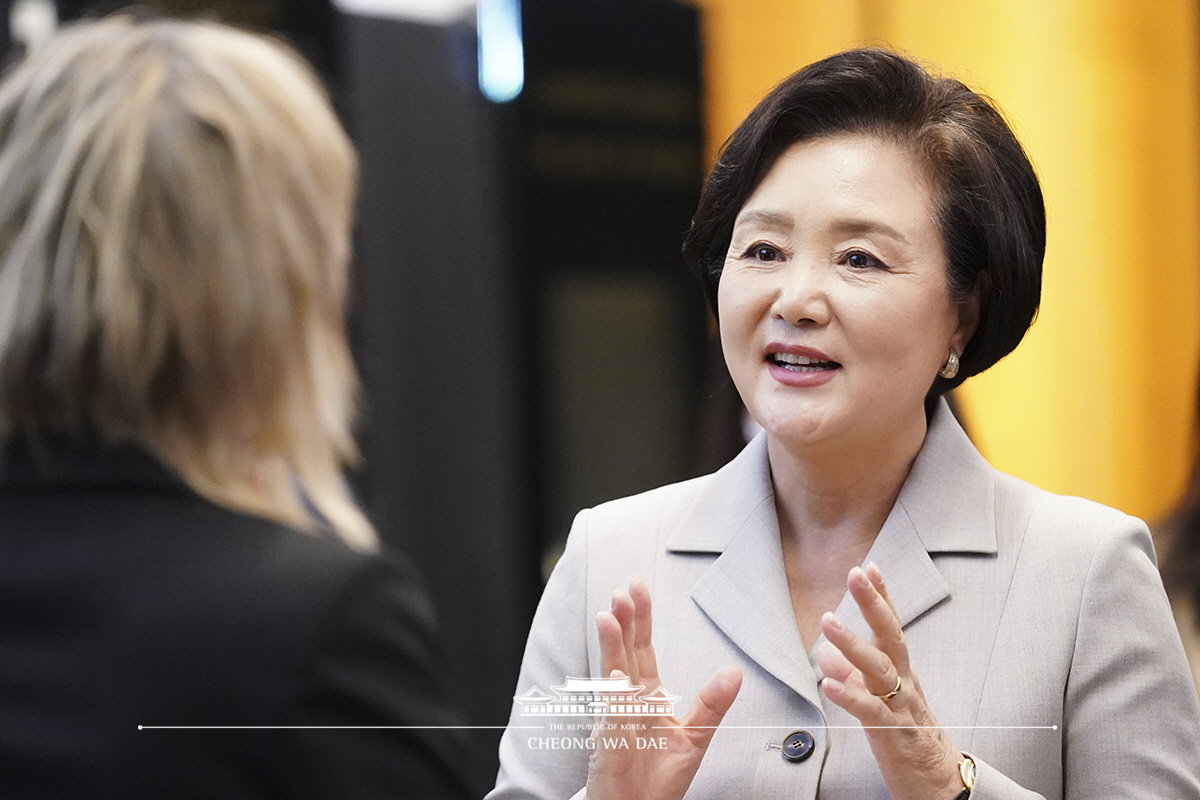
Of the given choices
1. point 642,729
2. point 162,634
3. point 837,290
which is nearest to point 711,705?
point 642,729

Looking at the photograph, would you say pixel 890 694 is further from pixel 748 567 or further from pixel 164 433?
pixel 164 433

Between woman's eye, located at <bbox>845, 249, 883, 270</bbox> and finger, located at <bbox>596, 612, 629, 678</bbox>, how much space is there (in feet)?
2.16

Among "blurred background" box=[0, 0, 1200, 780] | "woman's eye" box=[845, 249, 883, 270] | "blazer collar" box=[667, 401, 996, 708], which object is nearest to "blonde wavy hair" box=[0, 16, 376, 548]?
"blurred background" box=[0, 0, 1200, 780]

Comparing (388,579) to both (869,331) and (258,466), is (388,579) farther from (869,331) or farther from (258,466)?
(869,331)

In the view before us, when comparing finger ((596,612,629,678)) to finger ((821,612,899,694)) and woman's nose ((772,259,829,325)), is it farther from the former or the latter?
woman's nose ((772,259,829,325))

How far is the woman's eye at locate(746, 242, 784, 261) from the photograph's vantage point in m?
1.95

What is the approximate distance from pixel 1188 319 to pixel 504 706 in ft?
4.80

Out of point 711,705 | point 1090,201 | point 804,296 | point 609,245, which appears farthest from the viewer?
point 609,245

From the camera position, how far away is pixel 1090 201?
2.31 metres

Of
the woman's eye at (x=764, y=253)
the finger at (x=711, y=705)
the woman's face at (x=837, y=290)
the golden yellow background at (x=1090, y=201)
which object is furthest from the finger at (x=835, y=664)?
the golden yellow background at (x=1090, y=201)

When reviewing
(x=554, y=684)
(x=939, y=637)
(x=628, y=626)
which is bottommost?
(x=554, y=684)

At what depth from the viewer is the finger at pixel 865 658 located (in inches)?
63.6

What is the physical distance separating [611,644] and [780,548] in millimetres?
398

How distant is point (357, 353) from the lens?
247 centimetres
